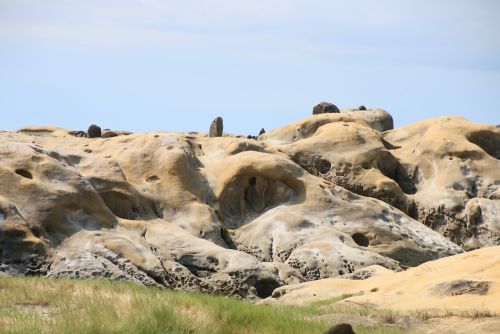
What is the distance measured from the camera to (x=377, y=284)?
23.0 m

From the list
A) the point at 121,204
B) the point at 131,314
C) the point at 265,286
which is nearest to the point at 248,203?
the point at 121,204

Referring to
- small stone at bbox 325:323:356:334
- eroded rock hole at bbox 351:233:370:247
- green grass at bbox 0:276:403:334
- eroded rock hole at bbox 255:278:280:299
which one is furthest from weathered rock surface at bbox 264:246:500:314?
eroded rock hole at bbox 351:233:370:247

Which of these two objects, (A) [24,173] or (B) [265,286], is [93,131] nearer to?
(A) [24,173]

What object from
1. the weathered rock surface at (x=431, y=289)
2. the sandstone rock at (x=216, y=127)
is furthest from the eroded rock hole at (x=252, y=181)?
the weathered rock surface at (x=431, y=289)

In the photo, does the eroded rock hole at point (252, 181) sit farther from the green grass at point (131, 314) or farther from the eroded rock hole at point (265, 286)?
the green grass at point (131, 314)

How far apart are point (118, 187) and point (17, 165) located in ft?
15.1

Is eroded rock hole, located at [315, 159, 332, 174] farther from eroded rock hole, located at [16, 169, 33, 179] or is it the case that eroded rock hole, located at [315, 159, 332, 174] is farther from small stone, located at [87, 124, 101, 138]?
eroded rock hole, located at [16, 169, 33, 179]

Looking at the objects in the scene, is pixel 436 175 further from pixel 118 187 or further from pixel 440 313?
pixel 440 313

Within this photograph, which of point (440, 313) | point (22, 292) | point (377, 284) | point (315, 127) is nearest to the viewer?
point (22, 292)

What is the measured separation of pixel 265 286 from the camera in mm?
29531

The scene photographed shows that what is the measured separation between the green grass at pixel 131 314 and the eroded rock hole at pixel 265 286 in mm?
12769

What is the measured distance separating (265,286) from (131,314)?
16.2 metres

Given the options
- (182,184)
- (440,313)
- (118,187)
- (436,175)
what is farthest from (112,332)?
(436,175)

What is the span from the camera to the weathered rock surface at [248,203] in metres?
28.8
